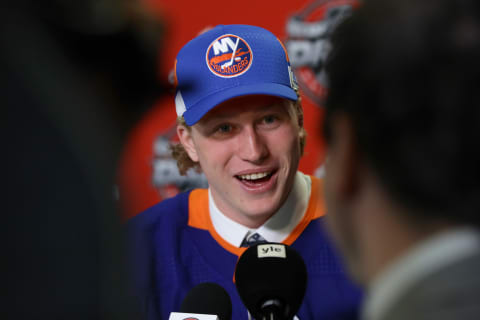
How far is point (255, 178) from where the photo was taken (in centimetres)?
110

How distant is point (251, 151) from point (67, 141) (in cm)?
67

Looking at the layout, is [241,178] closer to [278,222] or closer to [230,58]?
[278,222]

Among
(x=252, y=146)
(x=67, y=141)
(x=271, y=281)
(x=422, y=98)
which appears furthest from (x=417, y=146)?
(x=252, y=146)

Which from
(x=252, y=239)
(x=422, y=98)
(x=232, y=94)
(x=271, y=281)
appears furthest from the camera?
(x=252, y=239)

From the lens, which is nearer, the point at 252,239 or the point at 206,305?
the point at 206,305

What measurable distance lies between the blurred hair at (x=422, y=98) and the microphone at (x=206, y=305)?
51 cm

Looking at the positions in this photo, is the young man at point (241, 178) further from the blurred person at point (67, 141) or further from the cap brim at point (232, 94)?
the blurred person at point (67, 141)

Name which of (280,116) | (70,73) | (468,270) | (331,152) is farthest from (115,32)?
(280,116)

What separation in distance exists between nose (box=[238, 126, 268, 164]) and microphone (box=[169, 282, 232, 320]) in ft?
0.97

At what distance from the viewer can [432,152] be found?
36 centimetres

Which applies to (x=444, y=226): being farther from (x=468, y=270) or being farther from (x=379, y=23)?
(x=379, y=23)

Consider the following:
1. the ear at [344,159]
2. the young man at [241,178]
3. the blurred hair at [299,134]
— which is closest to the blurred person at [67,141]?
the ear at [344,159]

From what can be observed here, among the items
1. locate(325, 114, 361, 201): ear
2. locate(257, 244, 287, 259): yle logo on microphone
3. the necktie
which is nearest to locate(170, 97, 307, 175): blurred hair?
the necktie

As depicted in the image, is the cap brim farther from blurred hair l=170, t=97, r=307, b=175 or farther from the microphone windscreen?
the microphone windscreen
